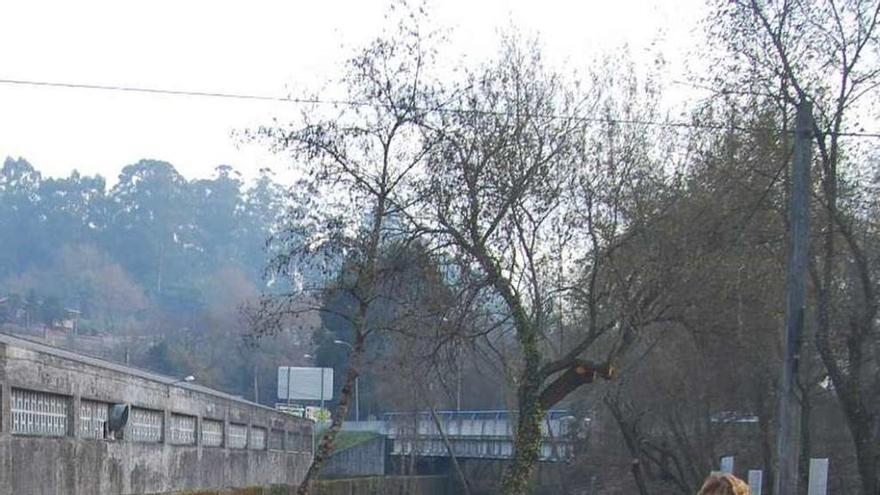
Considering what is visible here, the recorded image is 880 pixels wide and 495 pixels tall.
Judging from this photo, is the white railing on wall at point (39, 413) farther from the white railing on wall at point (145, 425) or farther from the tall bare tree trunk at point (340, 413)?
the tall bare tree trunk at point (340, 413)

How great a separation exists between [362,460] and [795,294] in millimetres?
64557

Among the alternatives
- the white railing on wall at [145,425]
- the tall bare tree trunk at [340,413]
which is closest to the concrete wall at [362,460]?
the white railing on wall at [145,425]

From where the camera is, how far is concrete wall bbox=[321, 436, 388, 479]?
263 ft

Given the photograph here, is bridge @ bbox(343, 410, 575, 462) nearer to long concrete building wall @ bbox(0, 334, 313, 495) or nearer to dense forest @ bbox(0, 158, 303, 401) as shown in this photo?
long concrete building wall @ bbox(0, 334, 313, 495)

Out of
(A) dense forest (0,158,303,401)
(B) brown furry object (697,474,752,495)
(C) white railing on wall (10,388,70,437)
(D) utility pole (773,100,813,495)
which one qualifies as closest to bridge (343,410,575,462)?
(A) dense forest (0,158,303,401)

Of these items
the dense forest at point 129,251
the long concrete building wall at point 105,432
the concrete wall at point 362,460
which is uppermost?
the dense forest at point 129,251

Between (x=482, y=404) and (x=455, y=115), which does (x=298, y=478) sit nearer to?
(x=482, y=404)

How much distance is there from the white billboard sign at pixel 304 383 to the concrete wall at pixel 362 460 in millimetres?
4235

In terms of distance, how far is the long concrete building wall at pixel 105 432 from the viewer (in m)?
25.5

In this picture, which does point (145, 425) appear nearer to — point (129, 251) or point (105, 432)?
point (105, 432)

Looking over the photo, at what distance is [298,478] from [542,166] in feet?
125

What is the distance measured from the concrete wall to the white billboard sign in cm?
424

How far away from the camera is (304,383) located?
289 feet

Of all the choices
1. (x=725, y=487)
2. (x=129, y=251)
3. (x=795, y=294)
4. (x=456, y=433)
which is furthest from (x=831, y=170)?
(x=129, y=251)
